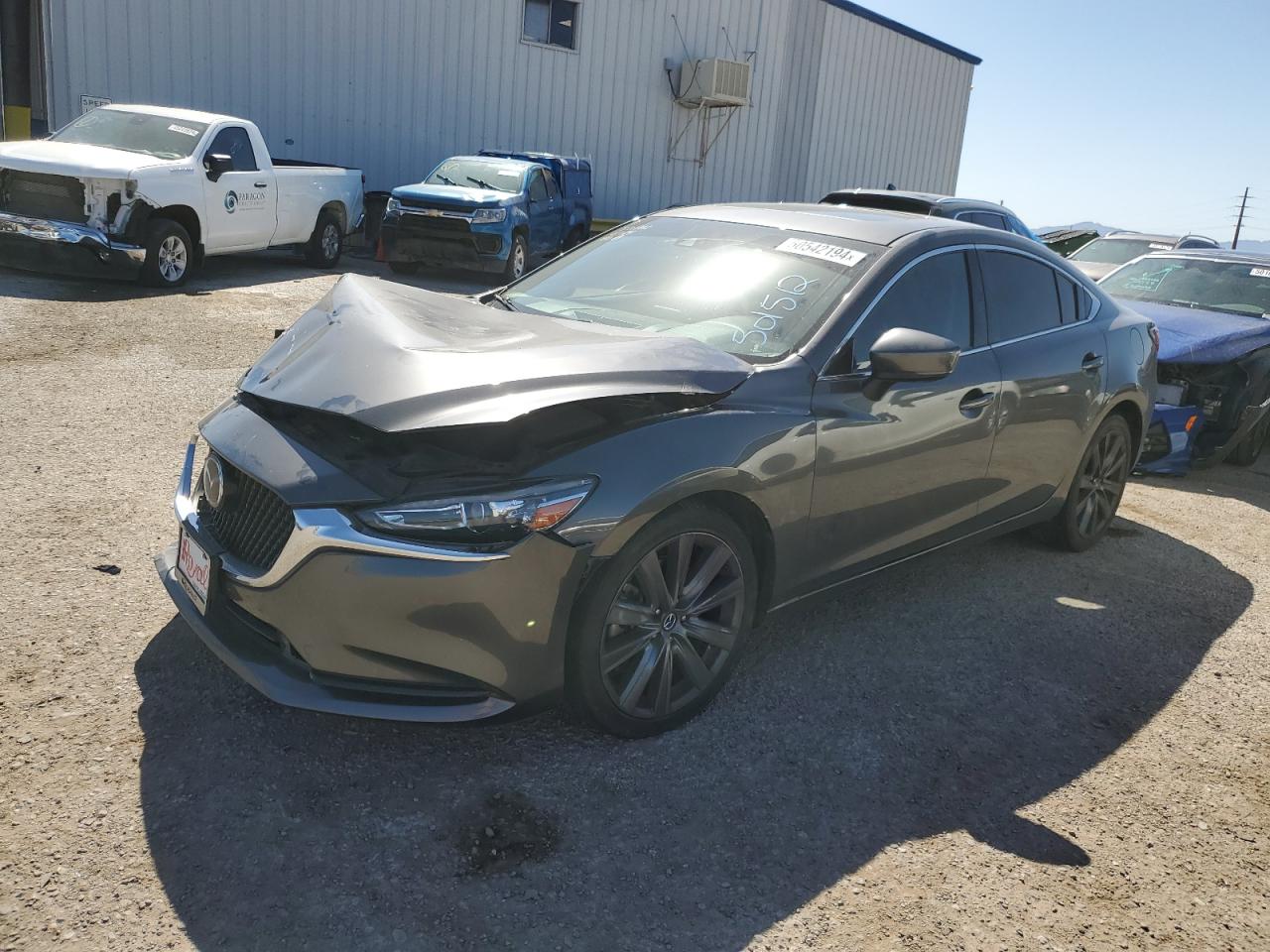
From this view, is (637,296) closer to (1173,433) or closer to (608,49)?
(1173,433)

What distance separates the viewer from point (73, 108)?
1559 centimetres

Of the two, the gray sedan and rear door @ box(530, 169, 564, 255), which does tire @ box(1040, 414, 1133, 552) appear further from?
rear door @ box(530, 169, 564, 255)

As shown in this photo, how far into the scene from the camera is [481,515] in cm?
282

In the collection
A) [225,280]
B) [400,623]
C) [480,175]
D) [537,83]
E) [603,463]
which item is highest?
[537,83]

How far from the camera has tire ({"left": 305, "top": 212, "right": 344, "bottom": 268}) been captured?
45.1 feet

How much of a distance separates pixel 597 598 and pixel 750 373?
949 mm

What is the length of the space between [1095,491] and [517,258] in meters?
10.2

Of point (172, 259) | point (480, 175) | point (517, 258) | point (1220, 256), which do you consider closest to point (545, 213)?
point (480, 175)

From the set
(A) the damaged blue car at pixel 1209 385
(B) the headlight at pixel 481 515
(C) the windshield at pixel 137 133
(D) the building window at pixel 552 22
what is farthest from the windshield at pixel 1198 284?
(D) the building window at pixel 552 22

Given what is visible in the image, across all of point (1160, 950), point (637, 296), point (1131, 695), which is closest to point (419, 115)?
point (637, 296)

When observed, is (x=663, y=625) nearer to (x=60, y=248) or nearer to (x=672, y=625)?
(x=672, y=625)

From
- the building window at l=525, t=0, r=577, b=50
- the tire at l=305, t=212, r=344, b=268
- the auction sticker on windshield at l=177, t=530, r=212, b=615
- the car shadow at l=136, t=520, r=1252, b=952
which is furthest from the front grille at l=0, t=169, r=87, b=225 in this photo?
the building window at l=525, t=0, r=577, b=50

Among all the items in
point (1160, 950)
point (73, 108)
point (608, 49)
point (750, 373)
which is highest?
point (608, 49)

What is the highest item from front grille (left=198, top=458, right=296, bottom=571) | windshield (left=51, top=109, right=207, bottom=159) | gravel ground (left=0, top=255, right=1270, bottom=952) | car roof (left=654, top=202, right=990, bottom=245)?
windshield (left=51, top=109, right=207, bottom=159)
